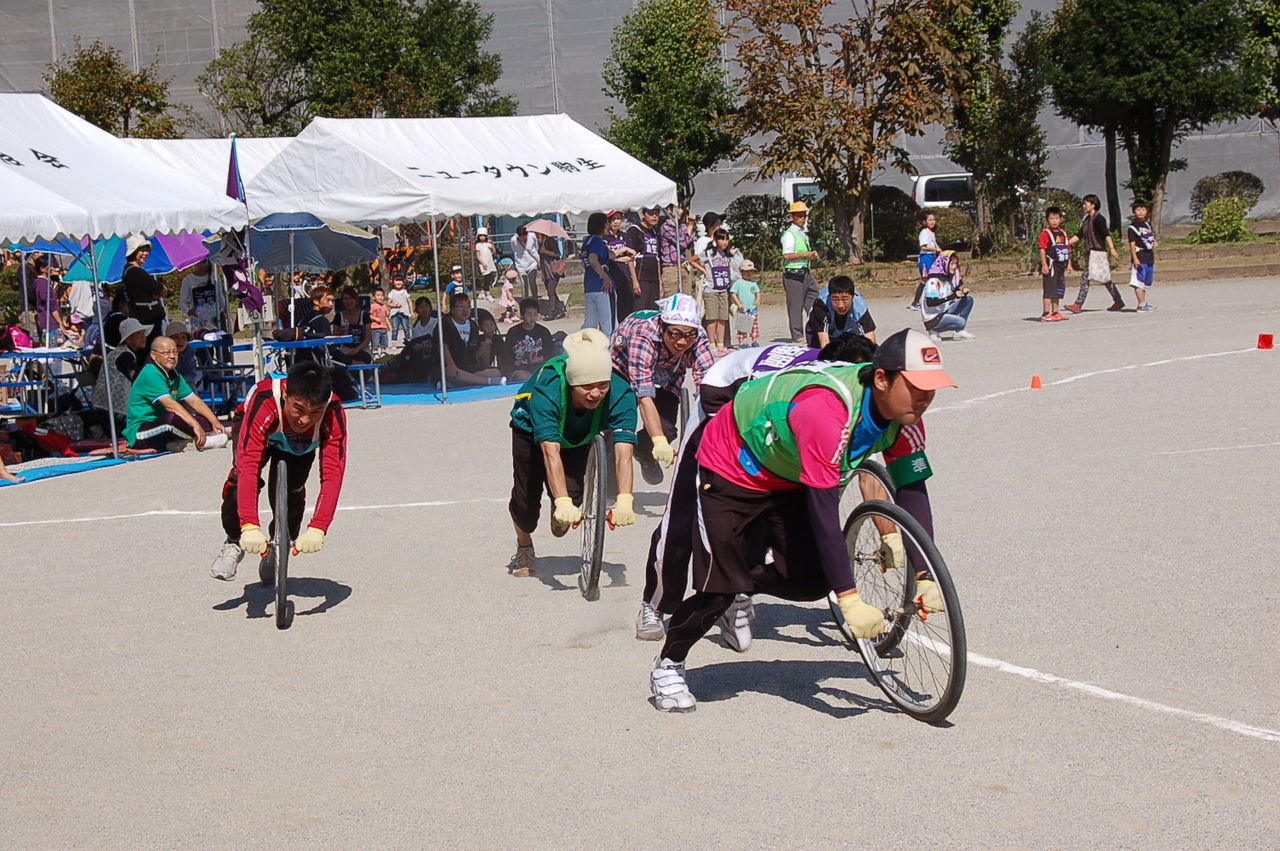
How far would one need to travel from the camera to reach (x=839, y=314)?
13508 millimetres

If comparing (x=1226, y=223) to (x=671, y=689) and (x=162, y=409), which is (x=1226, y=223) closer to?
(x=162, y=409)

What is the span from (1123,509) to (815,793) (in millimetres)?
4933

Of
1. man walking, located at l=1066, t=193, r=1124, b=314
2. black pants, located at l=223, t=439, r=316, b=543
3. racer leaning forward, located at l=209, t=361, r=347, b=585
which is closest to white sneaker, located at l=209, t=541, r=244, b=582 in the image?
racer leaning forward, located at l=209, t=361, r=347, b=585

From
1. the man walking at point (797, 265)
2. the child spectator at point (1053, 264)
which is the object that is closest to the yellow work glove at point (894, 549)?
the man walking at point (797, 265)

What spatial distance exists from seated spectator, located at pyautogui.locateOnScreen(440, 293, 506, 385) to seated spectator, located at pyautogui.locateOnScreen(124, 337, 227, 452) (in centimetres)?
500

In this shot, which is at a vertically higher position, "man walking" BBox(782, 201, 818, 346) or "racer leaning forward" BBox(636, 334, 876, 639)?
"man walking" BBox(782, 201, 818, 346)

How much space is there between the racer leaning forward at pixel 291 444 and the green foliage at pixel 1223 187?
39.2 metres

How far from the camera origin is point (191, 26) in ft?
159

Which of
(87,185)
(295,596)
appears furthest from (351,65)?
(295,596)

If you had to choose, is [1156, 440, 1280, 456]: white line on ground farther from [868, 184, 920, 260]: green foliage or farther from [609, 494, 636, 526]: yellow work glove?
[868, 184, 920, 260]: green foliage

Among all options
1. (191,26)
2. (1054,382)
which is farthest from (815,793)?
(191,26)

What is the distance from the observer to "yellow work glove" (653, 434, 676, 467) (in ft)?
26.8

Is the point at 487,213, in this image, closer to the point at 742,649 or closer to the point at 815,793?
the point at 742,649

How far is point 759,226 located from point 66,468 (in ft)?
82.1
